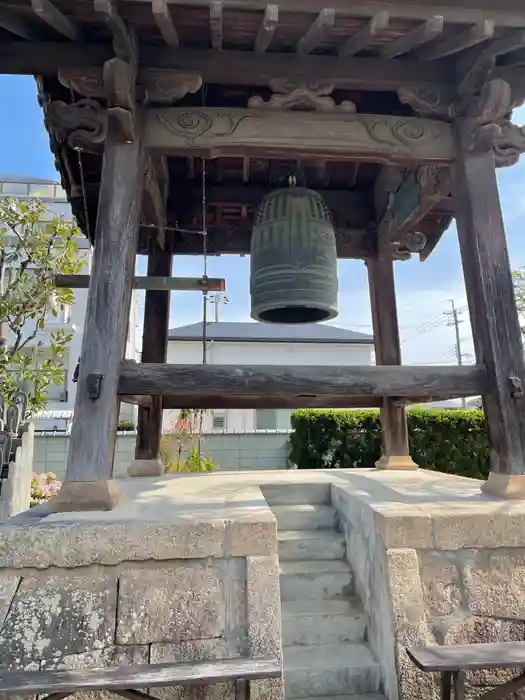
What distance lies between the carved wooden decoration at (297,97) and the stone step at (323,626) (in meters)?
2.98

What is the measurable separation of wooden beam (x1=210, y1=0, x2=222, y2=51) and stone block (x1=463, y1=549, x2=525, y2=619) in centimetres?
306

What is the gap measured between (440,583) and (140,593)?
130 centimetres

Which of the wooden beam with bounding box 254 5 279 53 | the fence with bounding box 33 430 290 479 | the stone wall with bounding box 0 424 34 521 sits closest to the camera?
the wooden beam with bounding box 254 5 279 53

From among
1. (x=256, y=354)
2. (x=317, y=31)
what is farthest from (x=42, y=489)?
(x=256, y=354)

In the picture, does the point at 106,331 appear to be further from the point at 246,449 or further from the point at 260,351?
the point at 260,351

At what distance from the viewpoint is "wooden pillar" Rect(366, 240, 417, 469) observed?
4758 mm

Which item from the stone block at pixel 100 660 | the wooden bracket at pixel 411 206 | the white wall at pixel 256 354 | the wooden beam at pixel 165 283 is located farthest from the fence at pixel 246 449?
the stone block at pixel 100 660

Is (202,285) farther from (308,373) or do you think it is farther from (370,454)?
(370,454)

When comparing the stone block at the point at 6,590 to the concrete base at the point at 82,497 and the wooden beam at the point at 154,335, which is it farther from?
the wooden beam at the point at 154,335

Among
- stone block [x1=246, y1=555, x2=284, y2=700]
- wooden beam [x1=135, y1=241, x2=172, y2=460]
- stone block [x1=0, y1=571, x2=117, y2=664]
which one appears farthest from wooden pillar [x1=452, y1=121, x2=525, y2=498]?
wooden beam [x1=135, y1=241, x2=172, y2=460]

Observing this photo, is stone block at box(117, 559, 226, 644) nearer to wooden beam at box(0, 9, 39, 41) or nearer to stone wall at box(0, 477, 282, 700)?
stone wall at box(0, 477, 282, 700)

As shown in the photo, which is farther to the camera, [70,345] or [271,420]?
[271,420]

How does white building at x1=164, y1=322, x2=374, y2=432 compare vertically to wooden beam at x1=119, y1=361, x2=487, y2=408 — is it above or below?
above

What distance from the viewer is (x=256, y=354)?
18.2 metres
